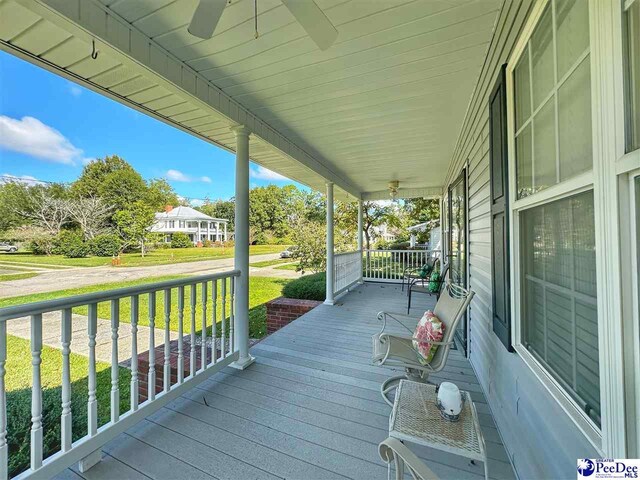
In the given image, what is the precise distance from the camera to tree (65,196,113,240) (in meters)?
3.65

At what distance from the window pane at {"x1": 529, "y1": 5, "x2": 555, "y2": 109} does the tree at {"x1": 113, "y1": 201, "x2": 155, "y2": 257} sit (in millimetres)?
5200

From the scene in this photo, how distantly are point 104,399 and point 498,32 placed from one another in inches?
203

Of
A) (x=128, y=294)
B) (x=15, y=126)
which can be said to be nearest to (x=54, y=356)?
(x=15, y=126)

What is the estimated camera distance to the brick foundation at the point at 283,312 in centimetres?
485

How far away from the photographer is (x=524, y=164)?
59.8 inches

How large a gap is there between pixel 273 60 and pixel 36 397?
254cm

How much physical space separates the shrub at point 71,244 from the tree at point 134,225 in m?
0.59

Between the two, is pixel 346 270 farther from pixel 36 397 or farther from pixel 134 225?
pixel 36 397

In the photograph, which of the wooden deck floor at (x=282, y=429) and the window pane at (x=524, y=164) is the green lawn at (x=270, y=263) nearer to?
the wooden deck floor at (x=282, y=429)

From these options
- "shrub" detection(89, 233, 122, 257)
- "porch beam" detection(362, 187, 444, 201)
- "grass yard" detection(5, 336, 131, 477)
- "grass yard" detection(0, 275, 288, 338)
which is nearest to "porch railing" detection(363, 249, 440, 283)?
"porch beam" detection(362, 187, 444, 201)

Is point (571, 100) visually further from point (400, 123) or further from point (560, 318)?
point (400, 123)

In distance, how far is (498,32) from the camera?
175cm

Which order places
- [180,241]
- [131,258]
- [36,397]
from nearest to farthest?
[36,397] < [131,258] < [180,241]

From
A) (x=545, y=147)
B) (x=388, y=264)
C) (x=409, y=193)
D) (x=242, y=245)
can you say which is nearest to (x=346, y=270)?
(x=388, y=264)
